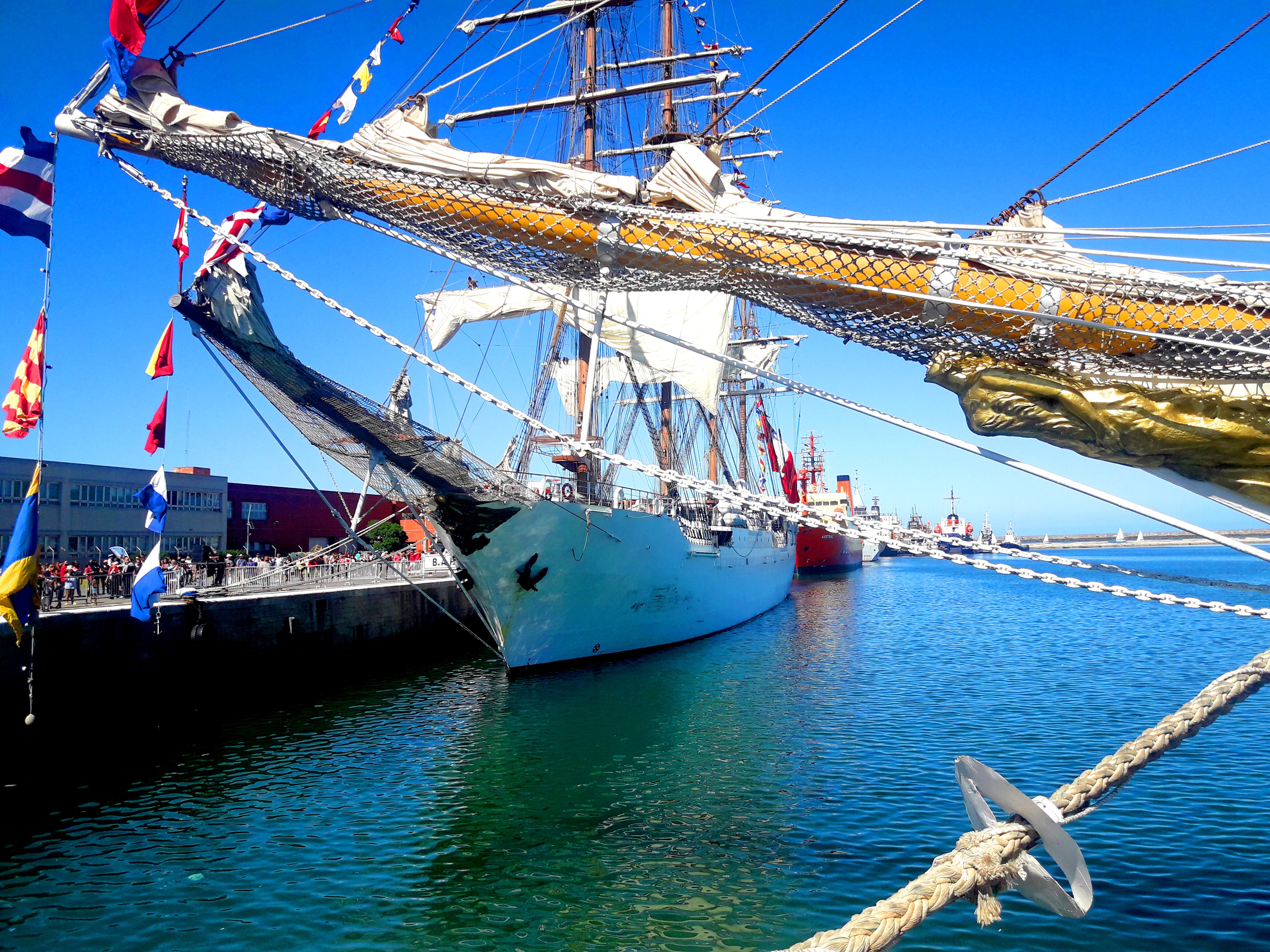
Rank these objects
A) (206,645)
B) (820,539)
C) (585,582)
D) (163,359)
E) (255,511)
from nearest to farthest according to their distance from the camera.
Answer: (163,359), (206,645), (585,582), (255,511), (820,539)

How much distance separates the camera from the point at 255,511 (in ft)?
126

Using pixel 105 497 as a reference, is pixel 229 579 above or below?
below

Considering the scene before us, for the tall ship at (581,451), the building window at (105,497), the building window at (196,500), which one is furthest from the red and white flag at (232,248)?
the building window at (196,500)

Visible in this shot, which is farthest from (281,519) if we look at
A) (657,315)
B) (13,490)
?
(657,315)

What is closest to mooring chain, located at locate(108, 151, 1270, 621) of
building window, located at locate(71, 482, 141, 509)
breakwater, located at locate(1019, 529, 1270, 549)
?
building window, located at locate(71, 482, 141, 509)

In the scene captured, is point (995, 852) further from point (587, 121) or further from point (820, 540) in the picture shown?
point (820, 540)

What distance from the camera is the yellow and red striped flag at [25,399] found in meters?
9.72

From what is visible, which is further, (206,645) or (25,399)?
(206,645)

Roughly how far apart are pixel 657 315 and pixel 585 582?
12336 mm

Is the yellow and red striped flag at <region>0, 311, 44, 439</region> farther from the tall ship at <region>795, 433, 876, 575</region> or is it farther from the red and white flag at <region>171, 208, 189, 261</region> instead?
the tall ship at <region>795, 433, 876, 575</region>

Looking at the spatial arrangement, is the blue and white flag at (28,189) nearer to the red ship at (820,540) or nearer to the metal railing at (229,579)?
the metal railing at (229,579)

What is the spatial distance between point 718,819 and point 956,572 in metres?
79.5

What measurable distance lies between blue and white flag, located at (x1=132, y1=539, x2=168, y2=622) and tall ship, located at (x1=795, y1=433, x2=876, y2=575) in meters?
46.1

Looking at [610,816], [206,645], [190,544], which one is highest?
[190,544]
